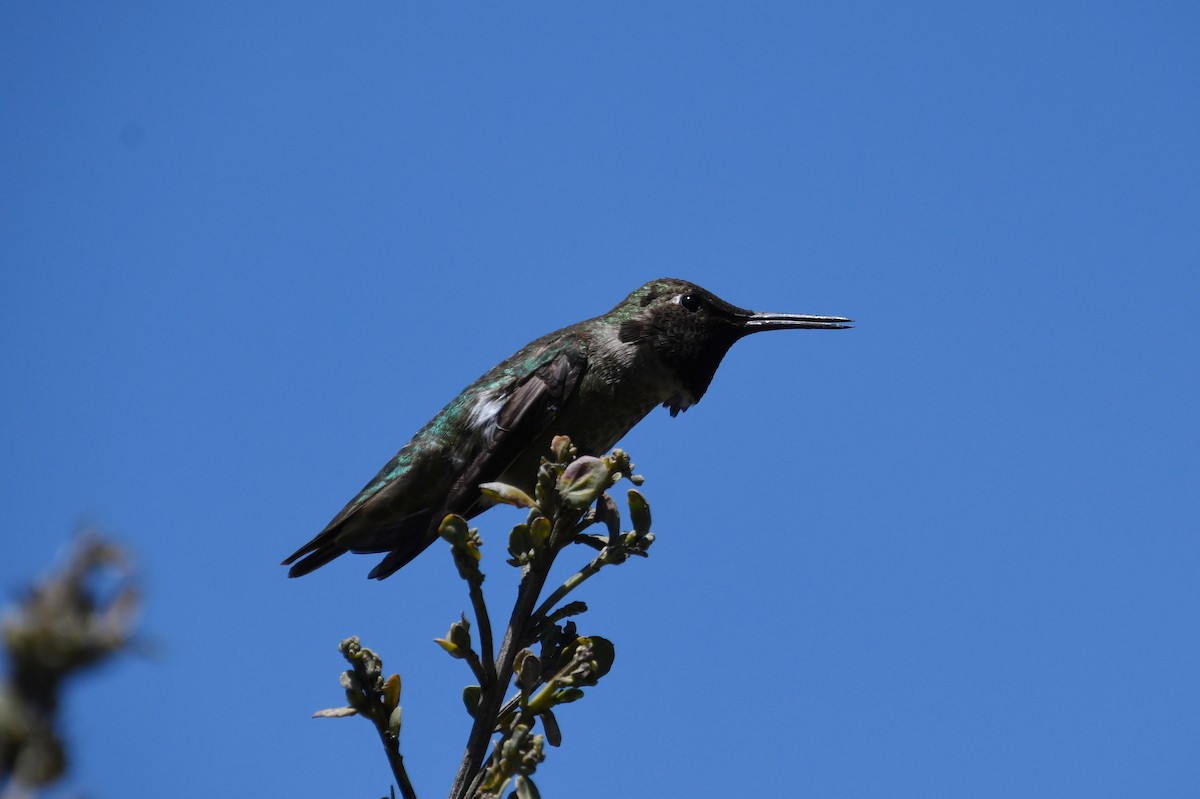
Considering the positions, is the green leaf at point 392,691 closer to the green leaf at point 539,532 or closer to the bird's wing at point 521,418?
the green leaf at point 539,532

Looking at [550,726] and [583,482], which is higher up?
[583,482]

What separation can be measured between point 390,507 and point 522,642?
7.63ft

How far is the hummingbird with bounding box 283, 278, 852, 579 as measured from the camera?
4852 mm

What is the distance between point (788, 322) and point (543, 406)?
4.86 feet

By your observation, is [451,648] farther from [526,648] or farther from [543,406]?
[543,406]

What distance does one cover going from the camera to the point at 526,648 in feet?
9.35

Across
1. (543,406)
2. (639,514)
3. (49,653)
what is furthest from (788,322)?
(49,653)

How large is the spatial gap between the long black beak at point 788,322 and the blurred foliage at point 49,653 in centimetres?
500

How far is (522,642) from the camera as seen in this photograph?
2889 millimetres

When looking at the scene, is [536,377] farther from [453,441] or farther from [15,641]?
[15,641]

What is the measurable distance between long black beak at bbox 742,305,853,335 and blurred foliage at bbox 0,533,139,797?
197 inches

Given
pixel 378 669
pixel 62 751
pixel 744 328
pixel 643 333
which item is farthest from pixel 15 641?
pixel 744 328

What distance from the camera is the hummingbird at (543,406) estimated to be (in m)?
4.85

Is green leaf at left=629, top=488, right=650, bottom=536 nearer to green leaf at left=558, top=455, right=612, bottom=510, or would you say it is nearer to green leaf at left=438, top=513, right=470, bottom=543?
green leaf at left=558, top=455, right=612, bottom=510
